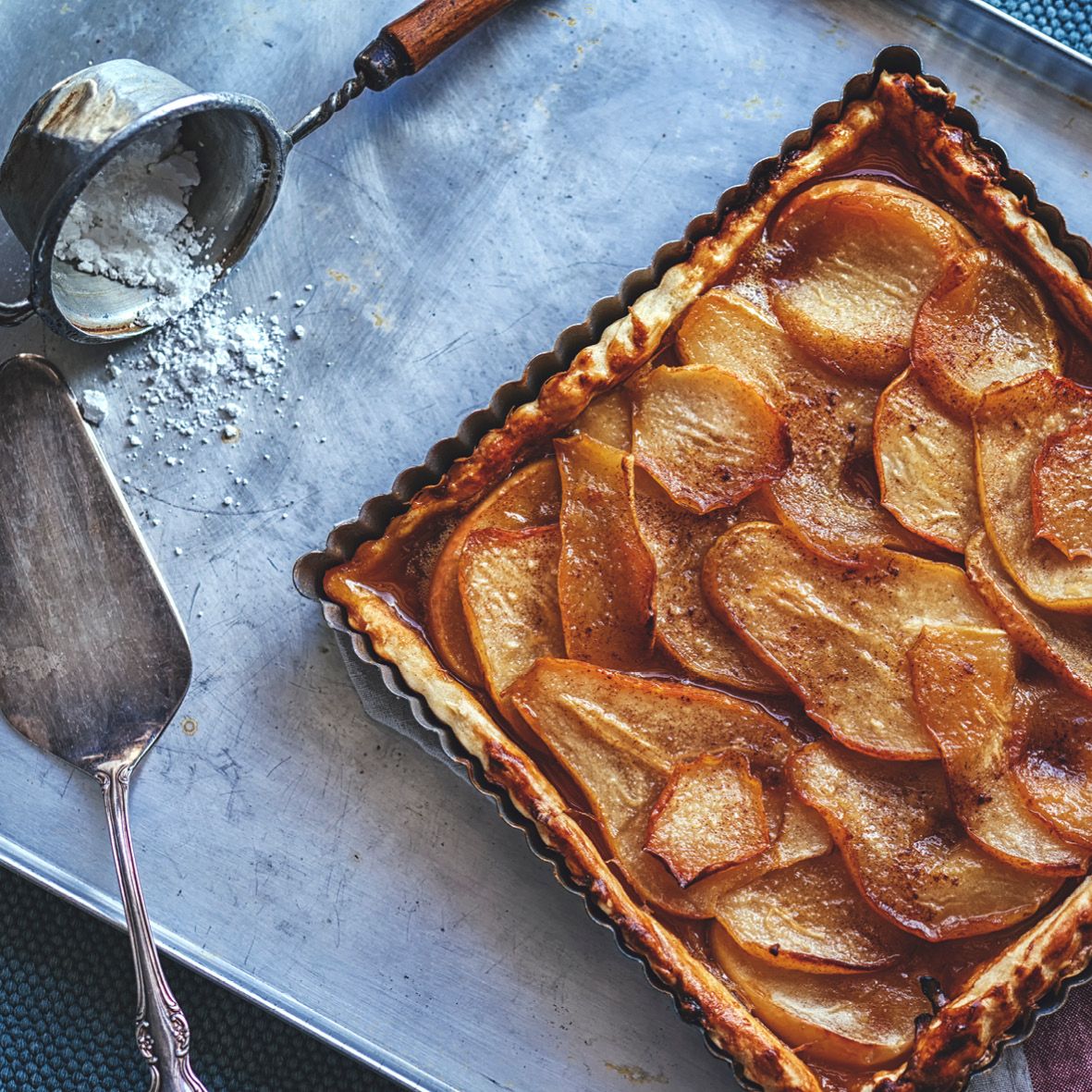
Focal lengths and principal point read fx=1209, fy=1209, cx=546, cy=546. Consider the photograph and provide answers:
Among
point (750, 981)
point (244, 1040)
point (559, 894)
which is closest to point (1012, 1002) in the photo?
point (750, 981)

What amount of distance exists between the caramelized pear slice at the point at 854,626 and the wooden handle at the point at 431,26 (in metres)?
1.27

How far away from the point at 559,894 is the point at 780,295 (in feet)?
4.18

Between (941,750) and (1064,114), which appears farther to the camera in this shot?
(1064,114)

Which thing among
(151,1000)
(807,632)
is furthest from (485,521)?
(151,1000)

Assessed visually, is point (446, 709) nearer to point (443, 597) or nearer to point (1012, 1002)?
point (443, 597)

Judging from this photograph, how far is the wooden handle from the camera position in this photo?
2518mm

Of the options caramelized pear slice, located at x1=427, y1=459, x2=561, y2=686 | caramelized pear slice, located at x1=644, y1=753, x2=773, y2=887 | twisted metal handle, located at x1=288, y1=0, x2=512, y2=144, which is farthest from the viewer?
twisted metal handle, located at x1=288, y1=0, x2=512, y2=144

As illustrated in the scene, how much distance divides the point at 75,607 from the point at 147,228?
80 centimetres

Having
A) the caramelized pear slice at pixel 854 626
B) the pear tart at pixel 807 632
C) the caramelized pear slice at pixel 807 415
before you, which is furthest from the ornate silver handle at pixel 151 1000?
the caramelized pear slice at pixel 807 415

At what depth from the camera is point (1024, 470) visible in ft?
7.22

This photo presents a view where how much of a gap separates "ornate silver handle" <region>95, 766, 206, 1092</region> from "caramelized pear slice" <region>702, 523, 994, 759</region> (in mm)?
1282

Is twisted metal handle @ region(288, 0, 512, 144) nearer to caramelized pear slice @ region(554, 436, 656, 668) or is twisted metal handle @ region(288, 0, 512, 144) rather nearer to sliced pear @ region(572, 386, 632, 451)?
sliced pear @ region(572, 386, 632, 451)

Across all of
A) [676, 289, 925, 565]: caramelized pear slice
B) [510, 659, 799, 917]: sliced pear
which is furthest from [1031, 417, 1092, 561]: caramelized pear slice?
[510, 659, 799, 917]: sliced pear

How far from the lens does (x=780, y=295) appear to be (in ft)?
7.49
